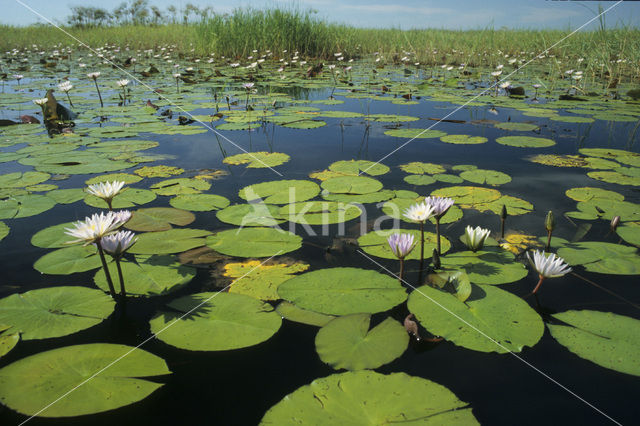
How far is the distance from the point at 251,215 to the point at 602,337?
1.59 m

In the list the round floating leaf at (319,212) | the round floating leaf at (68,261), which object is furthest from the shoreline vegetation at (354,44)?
the round floating leaf at (68,261)

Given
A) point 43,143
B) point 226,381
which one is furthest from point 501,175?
point 43,143

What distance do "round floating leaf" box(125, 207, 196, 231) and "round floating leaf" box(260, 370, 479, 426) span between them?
1.27 metres

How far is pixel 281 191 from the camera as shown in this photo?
2340 mm

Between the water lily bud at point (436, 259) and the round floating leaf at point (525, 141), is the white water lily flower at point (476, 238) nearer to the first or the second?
the water lily bud at point (436, 259)

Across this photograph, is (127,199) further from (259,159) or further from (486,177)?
(486,177)

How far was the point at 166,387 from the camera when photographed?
102 centimetres

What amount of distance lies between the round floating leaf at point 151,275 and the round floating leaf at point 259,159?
1.41 m

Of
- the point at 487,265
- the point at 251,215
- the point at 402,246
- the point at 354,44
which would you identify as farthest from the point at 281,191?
the point at 354,44

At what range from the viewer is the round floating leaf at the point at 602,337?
108cm

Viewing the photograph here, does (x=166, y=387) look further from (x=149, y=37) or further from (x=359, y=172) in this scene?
(x=149, y=37)

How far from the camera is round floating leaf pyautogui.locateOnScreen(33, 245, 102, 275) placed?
1534 mm

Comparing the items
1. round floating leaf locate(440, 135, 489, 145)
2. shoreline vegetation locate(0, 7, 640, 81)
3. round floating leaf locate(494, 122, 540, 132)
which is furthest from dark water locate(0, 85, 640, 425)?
shoreline vegetation locate(0, 7, 640, 81)

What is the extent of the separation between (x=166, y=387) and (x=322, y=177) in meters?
1.83
